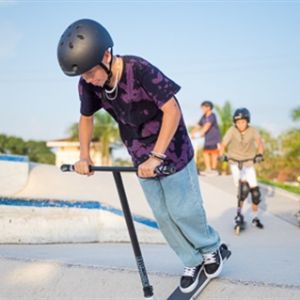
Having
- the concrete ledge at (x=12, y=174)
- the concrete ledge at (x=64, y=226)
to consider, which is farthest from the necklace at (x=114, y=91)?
the concrete ledge at (x=12, y=174)

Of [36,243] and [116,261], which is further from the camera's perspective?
[36,243]

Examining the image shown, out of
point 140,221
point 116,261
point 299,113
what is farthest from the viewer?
point 299,113

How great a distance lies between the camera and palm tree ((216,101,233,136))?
27.4 m

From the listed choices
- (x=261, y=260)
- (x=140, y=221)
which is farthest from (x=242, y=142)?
(x=261, y=260)

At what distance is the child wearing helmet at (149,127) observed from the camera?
2.78 metres

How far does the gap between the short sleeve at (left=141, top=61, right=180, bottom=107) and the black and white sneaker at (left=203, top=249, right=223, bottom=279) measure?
1.23 m

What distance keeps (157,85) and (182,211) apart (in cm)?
86

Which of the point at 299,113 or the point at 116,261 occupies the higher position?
the point at 116,261

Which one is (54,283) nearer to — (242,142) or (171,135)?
(171,135)

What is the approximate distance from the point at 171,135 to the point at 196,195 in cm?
55

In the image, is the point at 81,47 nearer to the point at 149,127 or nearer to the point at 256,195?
the point at 149,127

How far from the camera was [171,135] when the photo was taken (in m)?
2.88

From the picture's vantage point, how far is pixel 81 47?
2.72 metres

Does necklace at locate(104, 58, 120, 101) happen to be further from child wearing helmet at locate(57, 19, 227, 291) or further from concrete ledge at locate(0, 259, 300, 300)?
concrete ledge at locate(0, 259, 300, 300)
